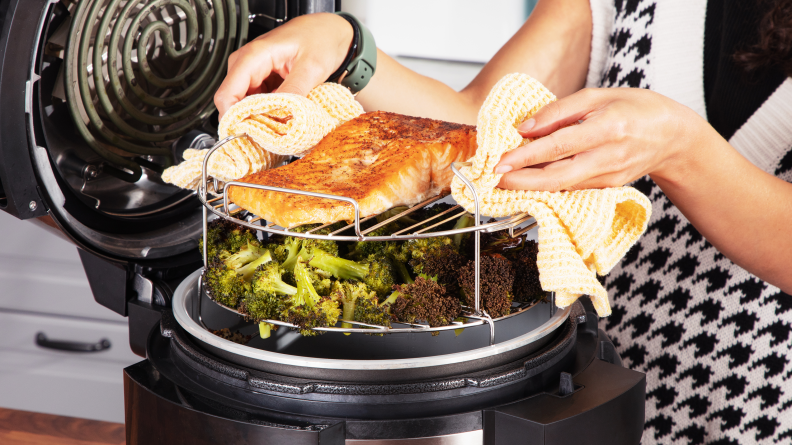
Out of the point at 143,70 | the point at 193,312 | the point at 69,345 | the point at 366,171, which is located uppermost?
the point at 143,70

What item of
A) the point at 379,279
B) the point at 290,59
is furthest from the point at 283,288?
the point at 290,59

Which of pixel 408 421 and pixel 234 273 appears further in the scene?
pixel 234 273

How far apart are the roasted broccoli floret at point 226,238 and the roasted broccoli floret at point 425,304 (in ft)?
0.95

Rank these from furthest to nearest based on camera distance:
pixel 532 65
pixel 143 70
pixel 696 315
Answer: pixel 532 65 < pixel 696 315 < pixel 143 70

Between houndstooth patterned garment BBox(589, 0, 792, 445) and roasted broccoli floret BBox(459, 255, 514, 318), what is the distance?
768 millimetres

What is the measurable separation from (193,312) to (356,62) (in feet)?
1.95

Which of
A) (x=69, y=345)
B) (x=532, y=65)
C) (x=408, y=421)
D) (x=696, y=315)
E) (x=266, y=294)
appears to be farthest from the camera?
(x=69, y=345)

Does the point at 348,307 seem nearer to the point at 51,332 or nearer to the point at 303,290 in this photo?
the point at 303,290

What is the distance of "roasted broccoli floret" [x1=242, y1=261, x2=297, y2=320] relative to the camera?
814 mm

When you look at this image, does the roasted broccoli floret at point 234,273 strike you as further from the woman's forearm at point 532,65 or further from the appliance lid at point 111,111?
the woman's forearm at point 532,65

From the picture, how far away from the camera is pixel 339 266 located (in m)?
0.89

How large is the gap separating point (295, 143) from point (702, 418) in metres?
1.13

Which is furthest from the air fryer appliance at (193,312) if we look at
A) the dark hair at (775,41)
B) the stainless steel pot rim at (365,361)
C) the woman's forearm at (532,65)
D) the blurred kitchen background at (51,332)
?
the blurred kitchen background at (51,332)

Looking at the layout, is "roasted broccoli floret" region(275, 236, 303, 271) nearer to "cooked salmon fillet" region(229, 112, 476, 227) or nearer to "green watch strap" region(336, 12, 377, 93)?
"cooked salmon fillet" region(229, 112, 476, 227)
